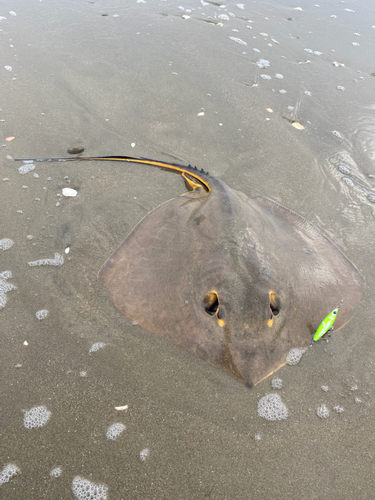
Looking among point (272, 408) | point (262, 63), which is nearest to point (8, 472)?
point (272, 408)

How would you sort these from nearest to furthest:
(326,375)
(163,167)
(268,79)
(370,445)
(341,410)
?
(370,445) → (341,410) → (326,375) → (163,167) → (268,79)

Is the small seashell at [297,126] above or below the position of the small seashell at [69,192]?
above

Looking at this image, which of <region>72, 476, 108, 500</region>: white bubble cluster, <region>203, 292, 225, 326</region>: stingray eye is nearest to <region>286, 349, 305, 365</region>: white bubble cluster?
<region>203, 292, 225, 326</region>: stingray eye

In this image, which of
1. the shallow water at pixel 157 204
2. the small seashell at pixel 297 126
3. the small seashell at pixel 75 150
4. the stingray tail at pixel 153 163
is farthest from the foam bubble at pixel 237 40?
the small seashell at pixel 75 150

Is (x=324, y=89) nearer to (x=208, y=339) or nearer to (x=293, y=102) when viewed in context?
(x=293, y=102)

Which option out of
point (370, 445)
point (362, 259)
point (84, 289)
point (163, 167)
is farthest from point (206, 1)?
point (370, 445)

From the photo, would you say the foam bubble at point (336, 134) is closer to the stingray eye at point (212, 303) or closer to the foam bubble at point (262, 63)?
the foam bubble at point (262, 63)

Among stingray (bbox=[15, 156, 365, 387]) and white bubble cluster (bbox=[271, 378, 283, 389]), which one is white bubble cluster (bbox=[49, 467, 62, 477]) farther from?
white bubble cluster (bbox=[271, 378, 283, 389])

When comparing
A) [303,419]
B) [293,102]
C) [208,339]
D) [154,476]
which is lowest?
[154,476]
